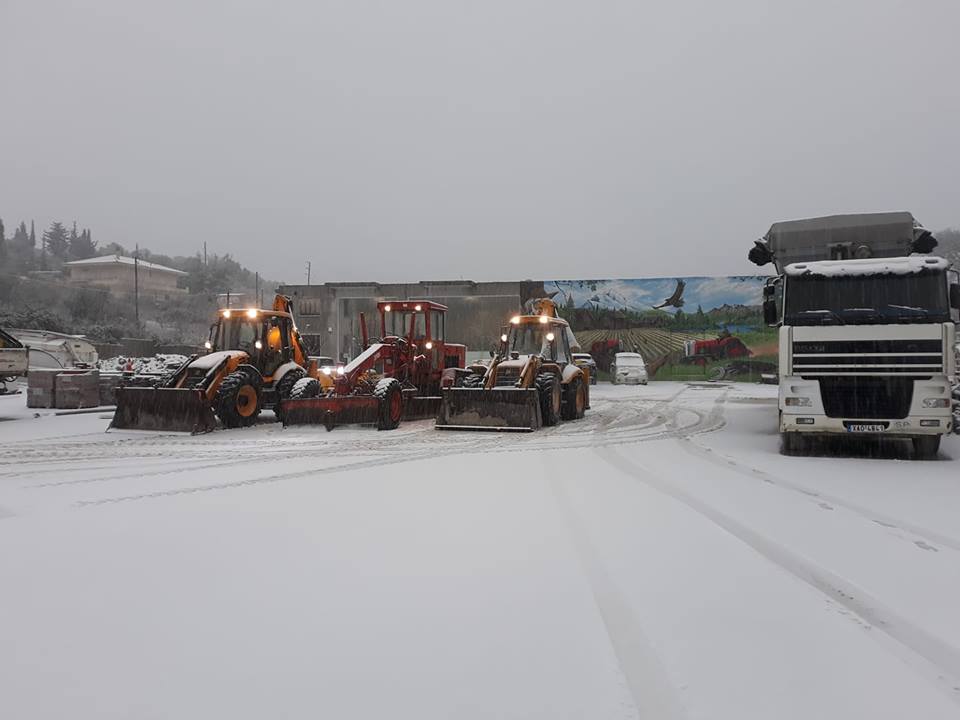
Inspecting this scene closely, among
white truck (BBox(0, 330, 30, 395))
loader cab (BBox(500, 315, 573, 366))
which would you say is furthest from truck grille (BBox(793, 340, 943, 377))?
white truck (BBox(0, 330, 30, 395))

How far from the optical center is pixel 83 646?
320 centimetres

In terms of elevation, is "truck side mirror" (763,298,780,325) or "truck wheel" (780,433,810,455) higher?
"truck side mirror" (763,298,780,325)

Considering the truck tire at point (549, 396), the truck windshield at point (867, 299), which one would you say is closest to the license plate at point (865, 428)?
the truck windshield at point (867, 299)

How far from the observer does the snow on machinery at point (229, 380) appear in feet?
41.3

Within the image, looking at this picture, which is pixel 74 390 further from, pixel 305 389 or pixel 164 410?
pixel 305 389

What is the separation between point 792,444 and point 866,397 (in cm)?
158

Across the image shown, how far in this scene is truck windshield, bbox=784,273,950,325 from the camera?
8977mm

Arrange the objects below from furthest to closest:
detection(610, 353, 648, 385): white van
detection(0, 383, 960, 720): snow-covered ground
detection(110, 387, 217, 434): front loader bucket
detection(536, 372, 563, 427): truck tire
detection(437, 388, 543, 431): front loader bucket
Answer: detection(610, 353, 648, 385): white van
detection(536, 372, 563, 427): truck tire
detection(437, 388, 543, 431): front loader bucket
detection(110, 387, 217, 434): front loader bucket
detection(0, 383, 960, 720): snow-covered ground

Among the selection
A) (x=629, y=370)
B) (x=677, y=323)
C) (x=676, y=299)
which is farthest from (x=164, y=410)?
(x=676, y=299)

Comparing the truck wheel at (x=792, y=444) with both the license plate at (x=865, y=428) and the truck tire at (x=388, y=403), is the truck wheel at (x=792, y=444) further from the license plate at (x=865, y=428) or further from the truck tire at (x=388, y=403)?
the truck tire at (x=388, y=403)

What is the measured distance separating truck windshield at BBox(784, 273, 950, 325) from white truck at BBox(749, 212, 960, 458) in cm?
1

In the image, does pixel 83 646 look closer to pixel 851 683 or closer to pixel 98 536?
pixel 98 536

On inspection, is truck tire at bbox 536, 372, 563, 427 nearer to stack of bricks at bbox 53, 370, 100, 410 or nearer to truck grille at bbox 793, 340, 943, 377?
truck grille at bbox 793, 340, 943, 377

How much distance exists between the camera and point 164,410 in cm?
1264
